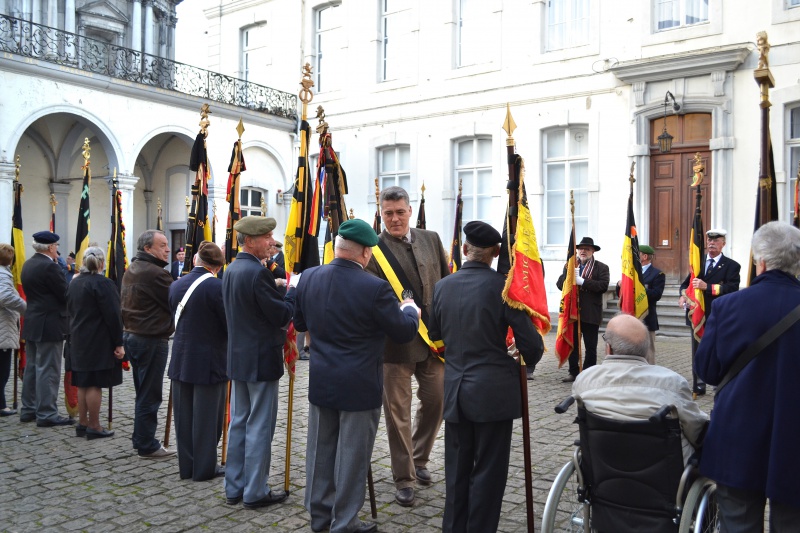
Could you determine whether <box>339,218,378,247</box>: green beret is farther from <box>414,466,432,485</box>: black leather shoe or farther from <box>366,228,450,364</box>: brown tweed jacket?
<box>414,466,432,485</box>: black leather shoe

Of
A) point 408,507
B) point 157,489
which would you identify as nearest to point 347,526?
point 408,507

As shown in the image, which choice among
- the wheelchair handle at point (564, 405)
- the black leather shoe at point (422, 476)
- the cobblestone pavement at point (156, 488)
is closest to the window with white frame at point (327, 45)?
the cobblestone pavement at point (156, 488)

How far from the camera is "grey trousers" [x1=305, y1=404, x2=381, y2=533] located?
13.2 feet

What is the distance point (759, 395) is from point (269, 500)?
313 centimetres

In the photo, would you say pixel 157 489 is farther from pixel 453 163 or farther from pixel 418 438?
pixel 453 163

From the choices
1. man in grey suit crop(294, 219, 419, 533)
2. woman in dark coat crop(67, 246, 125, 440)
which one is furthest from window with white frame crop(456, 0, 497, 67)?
man in grey suit crop(294, 219, 419, 533)

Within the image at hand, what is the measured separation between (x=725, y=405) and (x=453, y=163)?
14691 mm

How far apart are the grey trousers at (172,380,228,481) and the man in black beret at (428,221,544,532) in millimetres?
2075

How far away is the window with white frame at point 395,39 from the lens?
1822cm

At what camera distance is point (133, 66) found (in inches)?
674

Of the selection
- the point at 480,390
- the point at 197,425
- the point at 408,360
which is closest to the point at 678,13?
the point at 408,360

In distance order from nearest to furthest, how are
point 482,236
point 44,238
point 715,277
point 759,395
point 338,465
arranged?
point 759,395
point 482,236
point 338,465
point 44,238
point 715,277

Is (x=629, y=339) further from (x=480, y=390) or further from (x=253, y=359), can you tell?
(x=253, y=359)

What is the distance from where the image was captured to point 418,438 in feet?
16.6
